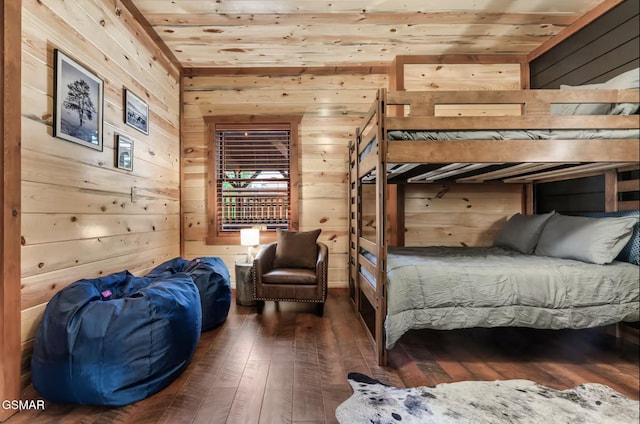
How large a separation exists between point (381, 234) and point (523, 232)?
1.63 metres

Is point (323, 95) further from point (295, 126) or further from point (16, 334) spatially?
point (16, 334)

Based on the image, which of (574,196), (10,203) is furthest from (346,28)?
(10,203)

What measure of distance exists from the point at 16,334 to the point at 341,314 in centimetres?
215

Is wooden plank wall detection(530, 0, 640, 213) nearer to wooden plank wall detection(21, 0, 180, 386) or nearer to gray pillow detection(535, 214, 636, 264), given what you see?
gray pillow detection(535, 214, 636, 264)

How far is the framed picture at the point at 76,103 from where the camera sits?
1677 mm

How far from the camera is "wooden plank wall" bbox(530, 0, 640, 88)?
1.89 feet

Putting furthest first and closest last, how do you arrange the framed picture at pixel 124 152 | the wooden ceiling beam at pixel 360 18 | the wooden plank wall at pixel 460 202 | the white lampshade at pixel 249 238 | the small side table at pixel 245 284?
the wooden plank wall at pixel 460 202 < the white lampshade at pixel 249 238 < the small side table at pixel 245 284 < the wooden ceiling beam at pixel 360 18 < the framed picture at pixel 124 152

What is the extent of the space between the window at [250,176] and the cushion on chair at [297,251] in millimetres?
479

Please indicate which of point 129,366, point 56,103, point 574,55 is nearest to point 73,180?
point 56,103

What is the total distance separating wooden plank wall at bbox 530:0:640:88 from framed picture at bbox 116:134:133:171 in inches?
109

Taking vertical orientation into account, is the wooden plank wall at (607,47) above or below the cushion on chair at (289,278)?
above

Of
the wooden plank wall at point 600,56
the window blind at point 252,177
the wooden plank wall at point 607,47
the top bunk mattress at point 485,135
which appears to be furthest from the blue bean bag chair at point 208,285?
the wooden plank wall at point 607,47

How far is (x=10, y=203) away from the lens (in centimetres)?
139

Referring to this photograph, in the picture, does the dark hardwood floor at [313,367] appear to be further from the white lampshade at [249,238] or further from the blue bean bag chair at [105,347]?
the white lampshade at [249,238]
